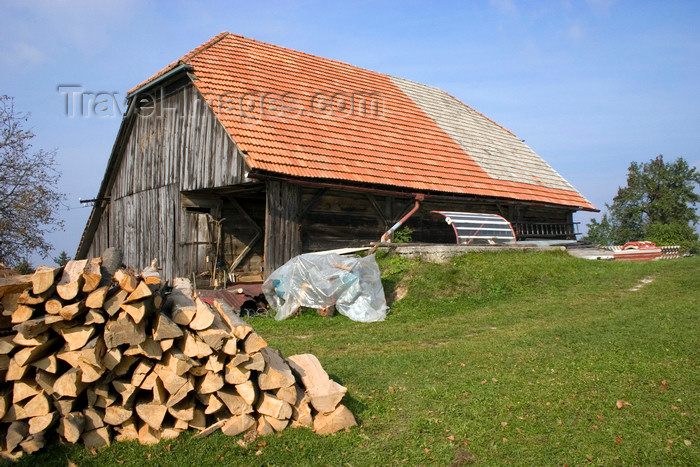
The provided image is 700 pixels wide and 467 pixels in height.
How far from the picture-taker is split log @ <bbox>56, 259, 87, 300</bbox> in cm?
414

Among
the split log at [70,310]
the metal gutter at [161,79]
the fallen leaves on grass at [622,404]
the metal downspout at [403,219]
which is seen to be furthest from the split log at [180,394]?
the metal gutter at [161,79]

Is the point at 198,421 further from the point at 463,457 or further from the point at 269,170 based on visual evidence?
the point at 269,170

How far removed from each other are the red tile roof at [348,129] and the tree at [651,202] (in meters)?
16.4

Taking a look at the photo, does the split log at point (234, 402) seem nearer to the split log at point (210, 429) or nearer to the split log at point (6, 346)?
the split log at point (210, 429)

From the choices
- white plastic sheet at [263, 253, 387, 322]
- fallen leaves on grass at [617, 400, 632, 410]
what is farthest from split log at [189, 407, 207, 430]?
white plastic sheet at [263, 253, 387, 322]

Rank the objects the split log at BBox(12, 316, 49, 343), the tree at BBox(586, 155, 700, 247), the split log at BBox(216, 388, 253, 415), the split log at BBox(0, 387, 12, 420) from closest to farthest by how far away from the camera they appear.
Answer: the split log at BBox(12, 316, 49, 343), the split log at BBox(0, 387, 12, 420), the split log at BBox(216, 388, 253, 415), the tree at BBox(586, 155, 700, 247)

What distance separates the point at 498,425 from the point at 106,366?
10.7 feet

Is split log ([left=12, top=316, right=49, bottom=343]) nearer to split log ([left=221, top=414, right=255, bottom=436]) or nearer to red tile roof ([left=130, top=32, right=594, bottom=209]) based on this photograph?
split log ([left=221, top=414, right=255, bottom=436])

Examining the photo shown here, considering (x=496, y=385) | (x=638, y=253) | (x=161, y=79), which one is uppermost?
(x=161, y=79)

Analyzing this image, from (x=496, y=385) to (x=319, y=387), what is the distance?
6.36ft

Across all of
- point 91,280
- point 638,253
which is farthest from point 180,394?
point 638,253

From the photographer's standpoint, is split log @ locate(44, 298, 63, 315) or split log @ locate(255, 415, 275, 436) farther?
split log @ locate(255, 415, 275, 436)

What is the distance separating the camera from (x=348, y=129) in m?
14.4

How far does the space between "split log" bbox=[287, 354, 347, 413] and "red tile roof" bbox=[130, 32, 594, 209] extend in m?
6.31
